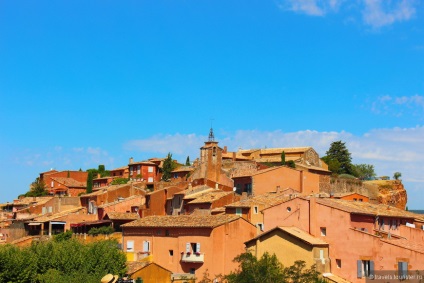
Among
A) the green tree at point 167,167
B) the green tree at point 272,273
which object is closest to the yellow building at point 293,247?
the green tree at point 272,273

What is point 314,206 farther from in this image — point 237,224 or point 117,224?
point 117,224

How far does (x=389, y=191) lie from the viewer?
246ft

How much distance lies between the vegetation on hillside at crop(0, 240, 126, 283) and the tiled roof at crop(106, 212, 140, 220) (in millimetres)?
12009

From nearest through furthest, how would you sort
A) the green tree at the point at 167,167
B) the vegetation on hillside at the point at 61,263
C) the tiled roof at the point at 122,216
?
the vegetation on hillside at the point at 61,263
the tiled roof at the point at 122,216
the green tree at the point at 167,167

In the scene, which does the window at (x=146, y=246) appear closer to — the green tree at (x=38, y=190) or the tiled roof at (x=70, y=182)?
the tiled roof at (x=70, y=182)

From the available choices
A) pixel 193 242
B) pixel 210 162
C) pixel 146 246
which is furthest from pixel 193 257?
pixel 210 162

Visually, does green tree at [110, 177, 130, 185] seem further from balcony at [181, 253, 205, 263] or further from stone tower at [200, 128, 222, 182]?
balcony at [181, 253, 205, 263]

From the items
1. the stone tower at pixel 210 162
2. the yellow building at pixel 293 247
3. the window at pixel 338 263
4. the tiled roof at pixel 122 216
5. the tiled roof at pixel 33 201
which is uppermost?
the stone tower at pixel 210 162

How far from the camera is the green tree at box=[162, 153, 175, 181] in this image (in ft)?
285

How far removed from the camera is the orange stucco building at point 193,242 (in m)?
45.1

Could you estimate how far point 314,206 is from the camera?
138ft

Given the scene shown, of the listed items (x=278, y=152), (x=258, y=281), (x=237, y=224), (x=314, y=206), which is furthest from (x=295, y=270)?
(x=278, y=152)

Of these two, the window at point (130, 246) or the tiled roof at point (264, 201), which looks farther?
the window at point (130, 246)

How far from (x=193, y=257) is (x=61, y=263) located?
1022 cm
